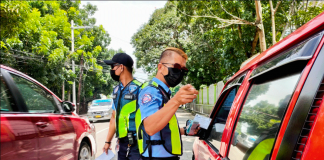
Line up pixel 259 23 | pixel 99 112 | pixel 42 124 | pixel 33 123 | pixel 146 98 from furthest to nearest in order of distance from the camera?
pixel 99 112 → pixel 259 23 → pixel 42 124 → pixel 33 123 → pixel 146 98

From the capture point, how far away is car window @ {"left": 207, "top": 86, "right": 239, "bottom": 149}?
2.38 meters

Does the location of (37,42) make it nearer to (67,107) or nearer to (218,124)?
(67,107)

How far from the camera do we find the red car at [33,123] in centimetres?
237

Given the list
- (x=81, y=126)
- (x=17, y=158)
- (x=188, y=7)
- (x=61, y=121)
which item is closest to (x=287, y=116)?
(x=17, y=158)

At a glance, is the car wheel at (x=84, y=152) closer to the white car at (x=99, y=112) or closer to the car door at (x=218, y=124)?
the car door at (x=218, y=124)

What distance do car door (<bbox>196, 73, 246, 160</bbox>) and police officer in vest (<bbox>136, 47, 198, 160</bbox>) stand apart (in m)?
0.43

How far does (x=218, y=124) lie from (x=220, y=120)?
0.46ft

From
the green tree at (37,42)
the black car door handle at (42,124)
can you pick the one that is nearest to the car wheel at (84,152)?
the black car door handle at (42,124)

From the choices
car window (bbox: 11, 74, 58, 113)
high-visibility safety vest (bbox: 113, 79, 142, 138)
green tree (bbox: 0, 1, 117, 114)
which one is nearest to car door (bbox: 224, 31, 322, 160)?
high-visibility safety vest (bbox: 113, 79, 142, 138)

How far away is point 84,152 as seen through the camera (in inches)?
168

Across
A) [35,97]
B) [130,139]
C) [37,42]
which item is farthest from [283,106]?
[37,42]

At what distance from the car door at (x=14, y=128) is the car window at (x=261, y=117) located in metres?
1.84

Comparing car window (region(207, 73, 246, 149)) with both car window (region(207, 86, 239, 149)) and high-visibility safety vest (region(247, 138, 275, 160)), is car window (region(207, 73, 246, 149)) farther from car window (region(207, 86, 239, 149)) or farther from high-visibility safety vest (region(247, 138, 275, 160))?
high-visibility safety vest (region(247, 138, 275, 160))

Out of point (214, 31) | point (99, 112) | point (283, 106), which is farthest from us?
point (99, 112)
